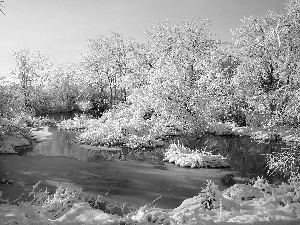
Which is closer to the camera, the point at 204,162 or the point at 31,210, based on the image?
the point at 31,210

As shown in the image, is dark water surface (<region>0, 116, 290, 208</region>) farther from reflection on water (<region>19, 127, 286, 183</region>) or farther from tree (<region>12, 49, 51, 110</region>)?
tree (<region>12, 49, 51, 110</region>)

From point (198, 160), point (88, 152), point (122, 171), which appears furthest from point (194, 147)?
point (88, 152)

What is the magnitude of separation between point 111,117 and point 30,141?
27.6 ft

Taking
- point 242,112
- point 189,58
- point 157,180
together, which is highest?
point 189,58

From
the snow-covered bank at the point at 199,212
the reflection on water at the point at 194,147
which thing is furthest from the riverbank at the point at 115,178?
the snow-covered bank at the point at 199,212

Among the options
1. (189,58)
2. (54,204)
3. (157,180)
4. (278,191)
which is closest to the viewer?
(54,204)

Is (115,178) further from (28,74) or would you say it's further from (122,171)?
(28,74)

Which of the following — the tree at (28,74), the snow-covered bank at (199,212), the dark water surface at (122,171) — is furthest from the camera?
the tree at (28,74)

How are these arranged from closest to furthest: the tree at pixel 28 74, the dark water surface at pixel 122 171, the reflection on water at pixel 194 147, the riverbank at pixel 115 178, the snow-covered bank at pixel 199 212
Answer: the snow-covered bank at pixel 199 212
the riverbank at pixel 115 178
the dark water surface at pixel 122 171
the reflection on water at pixel 194 147
the tree at pixel 28 74

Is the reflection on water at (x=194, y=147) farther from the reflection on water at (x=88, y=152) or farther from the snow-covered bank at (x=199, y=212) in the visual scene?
the snow-covered bank at (x=199, y=212)

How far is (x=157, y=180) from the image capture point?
1290 centimetres

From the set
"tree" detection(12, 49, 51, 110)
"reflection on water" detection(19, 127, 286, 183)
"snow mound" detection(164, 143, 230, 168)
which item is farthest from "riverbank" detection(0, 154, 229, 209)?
"tree" detection(12, 49, 51, 110)

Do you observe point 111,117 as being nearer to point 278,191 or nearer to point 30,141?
point 30,141

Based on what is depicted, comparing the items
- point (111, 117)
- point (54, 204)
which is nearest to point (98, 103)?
point (111, 117)
